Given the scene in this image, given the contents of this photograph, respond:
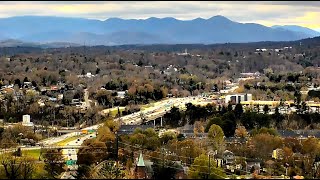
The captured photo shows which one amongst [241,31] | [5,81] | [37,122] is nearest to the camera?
[37,122]

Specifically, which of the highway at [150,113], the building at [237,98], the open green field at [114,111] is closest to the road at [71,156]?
the highway at [150,113]

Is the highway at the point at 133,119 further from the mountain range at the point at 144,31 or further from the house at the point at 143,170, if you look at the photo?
the mountain range at the point at 144,31

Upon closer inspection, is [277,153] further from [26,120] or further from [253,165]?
[26,120]

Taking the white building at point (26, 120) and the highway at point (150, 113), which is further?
the white building at point (26, 120)

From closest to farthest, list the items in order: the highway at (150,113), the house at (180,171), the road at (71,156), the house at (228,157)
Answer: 1. the house at (180,171)
2. the road at (71,156)
3. the house at (228,157)
4. the highway at (150,113)

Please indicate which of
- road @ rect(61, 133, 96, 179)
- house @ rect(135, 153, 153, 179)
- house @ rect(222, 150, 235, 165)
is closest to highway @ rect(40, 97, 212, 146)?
road @ rect(61, 133, 96, 179)

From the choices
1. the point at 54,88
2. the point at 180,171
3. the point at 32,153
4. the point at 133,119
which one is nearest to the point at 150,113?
the point at 133,119

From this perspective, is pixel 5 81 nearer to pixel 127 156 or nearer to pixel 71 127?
pixel 71 127

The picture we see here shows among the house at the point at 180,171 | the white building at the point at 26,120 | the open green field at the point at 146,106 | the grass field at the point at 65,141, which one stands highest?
the house at the point at 180,171

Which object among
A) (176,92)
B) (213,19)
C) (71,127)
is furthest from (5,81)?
(213,19)
